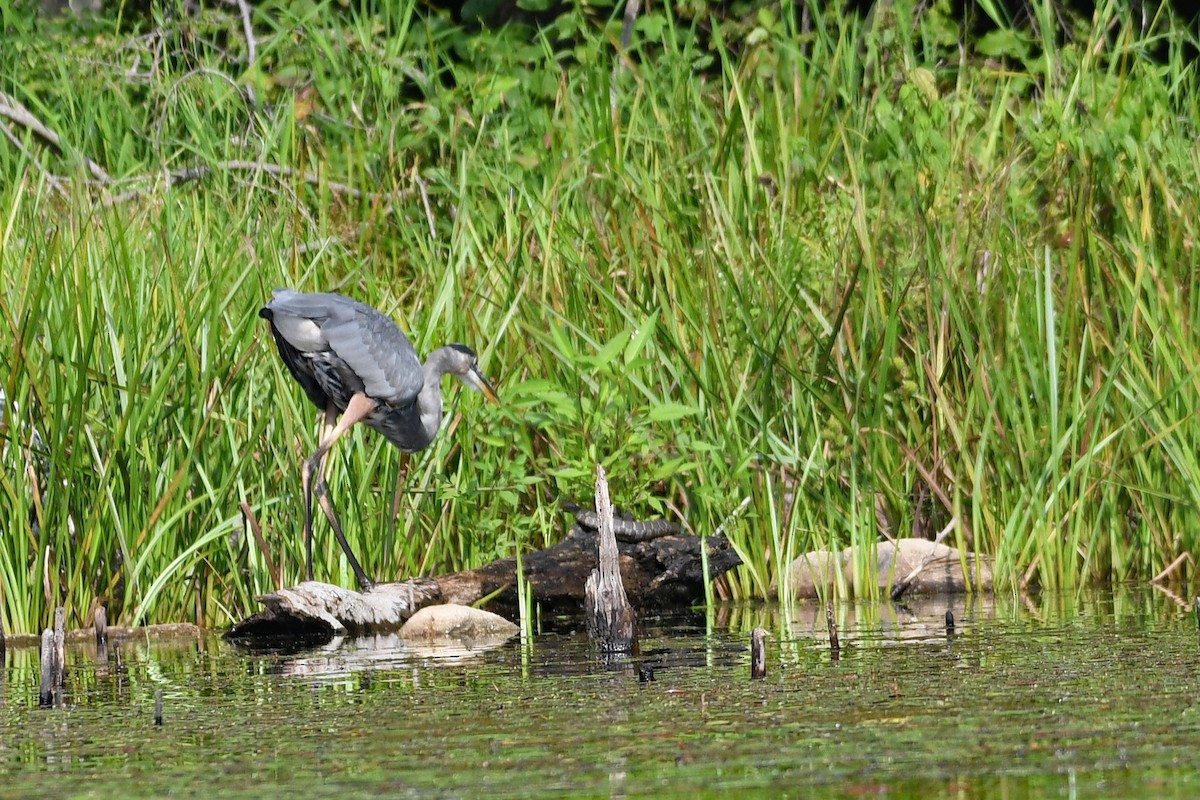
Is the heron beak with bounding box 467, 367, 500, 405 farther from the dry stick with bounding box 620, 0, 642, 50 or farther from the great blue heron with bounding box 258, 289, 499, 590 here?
the dry stick with bounding box 620, 0, 642, 50

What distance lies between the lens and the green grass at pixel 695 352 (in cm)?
556

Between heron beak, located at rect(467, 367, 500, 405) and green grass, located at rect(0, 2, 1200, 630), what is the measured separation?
0.18 feet

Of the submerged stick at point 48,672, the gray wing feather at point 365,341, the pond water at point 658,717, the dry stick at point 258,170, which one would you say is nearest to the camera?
the pond water at point 658,717

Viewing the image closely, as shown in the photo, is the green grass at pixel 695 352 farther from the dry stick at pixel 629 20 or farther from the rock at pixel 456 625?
the dry stick at pixel 629 20

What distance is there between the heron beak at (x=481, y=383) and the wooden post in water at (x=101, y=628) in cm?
150

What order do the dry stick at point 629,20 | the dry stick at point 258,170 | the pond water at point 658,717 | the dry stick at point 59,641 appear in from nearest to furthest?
1. the pond water at point 658,717
2. the dry stick at point 59,641
3. the dry stick at point 258,170
4. the dry stick at point 629,20

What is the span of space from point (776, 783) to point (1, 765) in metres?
1.42

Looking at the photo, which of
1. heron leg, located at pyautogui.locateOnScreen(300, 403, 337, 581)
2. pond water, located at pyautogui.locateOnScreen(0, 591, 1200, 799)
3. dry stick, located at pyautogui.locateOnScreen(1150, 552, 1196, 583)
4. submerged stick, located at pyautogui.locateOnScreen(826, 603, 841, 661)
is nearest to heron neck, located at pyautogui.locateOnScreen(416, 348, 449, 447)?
heron leg, located at pyautogui.locateOnScreen(300, 403, 337, 581)

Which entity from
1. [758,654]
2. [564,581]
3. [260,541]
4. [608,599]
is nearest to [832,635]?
[758,654]

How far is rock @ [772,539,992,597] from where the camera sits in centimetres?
591

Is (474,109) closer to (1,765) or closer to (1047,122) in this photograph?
(1047,122)

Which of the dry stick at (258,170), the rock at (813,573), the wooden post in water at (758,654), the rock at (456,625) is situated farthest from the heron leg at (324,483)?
the wooden post in water at (758,654)

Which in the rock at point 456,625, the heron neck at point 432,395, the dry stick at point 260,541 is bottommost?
the rock at point 456,625

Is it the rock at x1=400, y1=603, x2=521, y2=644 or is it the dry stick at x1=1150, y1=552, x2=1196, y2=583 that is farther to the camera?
the dry stick at x1=1150, y1=552, x2=1196, y2=583
